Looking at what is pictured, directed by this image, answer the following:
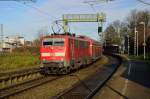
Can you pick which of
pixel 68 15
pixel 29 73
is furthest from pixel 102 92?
pixel 68 15

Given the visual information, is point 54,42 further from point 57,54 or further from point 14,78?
point 14,78

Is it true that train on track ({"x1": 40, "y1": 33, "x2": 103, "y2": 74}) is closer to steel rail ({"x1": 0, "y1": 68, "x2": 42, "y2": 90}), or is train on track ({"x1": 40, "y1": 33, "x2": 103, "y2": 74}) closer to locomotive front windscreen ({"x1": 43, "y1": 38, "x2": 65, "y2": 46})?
locomotive front windscreen ({"x1": 43, "y1": 38, "x2": 65, "y2": 46})

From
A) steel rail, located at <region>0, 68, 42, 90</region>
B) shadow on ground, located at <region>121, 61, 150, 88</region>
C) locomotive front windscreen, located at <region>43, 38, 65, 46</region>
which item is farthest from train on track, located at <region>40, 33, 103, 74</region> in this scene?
shadow on ground, located at <region>121, 61, 150, 88</region>

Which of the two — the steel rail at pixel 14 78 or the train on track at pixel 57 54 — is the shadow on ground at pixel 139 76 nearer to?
the train on track at pixel 57 54

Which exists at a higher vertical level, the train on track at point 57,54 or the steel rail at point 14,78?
the train on track at point 57,54

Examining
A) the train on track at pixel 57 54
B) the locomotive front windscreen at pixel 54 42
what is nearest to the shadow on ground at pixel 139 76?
the train on track at pixel 57 54

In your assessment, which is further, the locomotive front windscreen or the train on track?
the locomotive front windscreen

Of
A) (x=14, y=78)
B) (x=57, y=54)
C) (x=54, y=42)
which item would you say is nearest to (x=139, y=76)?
(x=57, y=54)

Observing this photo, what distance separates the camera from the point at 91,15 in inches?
2282

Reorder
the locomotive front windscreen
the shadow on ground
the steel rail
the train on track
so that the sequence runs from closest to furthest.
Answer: the steel rail, the shadow on ground, the train on track, the locomotive front windscreen

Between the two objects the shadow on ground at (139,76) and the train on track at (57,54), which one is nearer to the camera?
the shadow on ground at (139,76)

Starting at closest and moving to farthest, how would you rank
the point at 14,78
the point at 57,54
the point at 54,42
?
1. the point at 14,78
2. the point at 57,54
3. the point at 54,42

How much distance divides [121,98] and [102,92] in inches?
92.4

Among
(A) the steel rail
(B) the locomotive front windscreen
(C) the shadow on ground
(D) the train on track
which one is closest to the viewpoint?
(A) the steel rail
